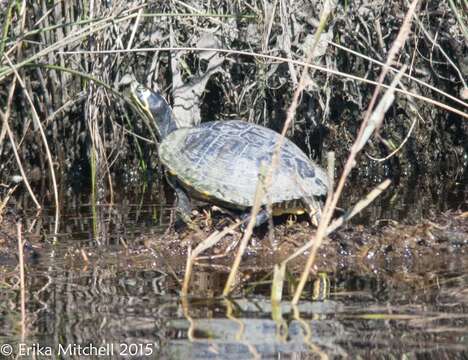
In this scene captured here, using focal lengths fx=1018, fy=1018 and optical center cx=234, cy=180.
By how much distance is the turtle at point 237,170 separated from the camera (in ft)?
18.2

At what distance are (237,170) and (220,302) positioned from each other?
1329mm

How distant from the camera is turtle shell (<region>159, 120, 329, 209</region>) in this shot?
554 centimetres

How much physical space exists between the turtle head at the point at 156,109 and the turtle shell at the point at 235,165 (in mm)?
254

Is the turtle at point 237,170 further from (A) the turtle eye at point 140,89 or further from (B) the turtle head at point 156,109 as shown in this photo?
(A) the turtle eye at point 140,89

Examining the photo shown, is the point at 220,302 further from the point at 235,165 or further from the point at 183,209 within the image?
the point at 183,209

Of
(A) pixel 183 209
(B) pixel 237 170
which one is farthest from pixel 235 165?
(A) pixel 183 209

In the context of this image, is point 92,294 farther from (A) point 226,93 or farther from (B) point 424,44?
(B) point 424,44

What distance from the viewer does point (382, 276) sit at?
4.99 meters

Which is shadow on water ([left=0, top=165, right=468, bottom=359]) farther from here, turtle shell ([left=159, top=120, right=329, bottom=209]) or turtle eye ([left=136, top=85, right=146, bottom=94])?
turtle eye ([left=136, top=85, right=146, bottom=94])

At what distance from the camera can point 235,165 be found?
5.69m

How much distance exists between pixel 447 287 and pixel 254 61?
2.83 metres

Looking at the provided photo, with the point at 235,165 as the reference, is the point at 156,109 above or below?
above

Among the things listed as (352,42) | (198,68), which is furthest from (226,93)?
(352,42)

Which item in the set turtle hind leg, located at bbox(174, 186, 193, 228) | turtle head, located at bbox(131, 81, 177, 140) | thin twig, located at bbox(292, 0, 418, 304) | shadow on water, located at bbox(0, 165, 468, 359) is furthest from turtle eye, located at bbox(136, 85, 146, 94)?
thin twig, located at bbox(292, 0, 418, 304)
